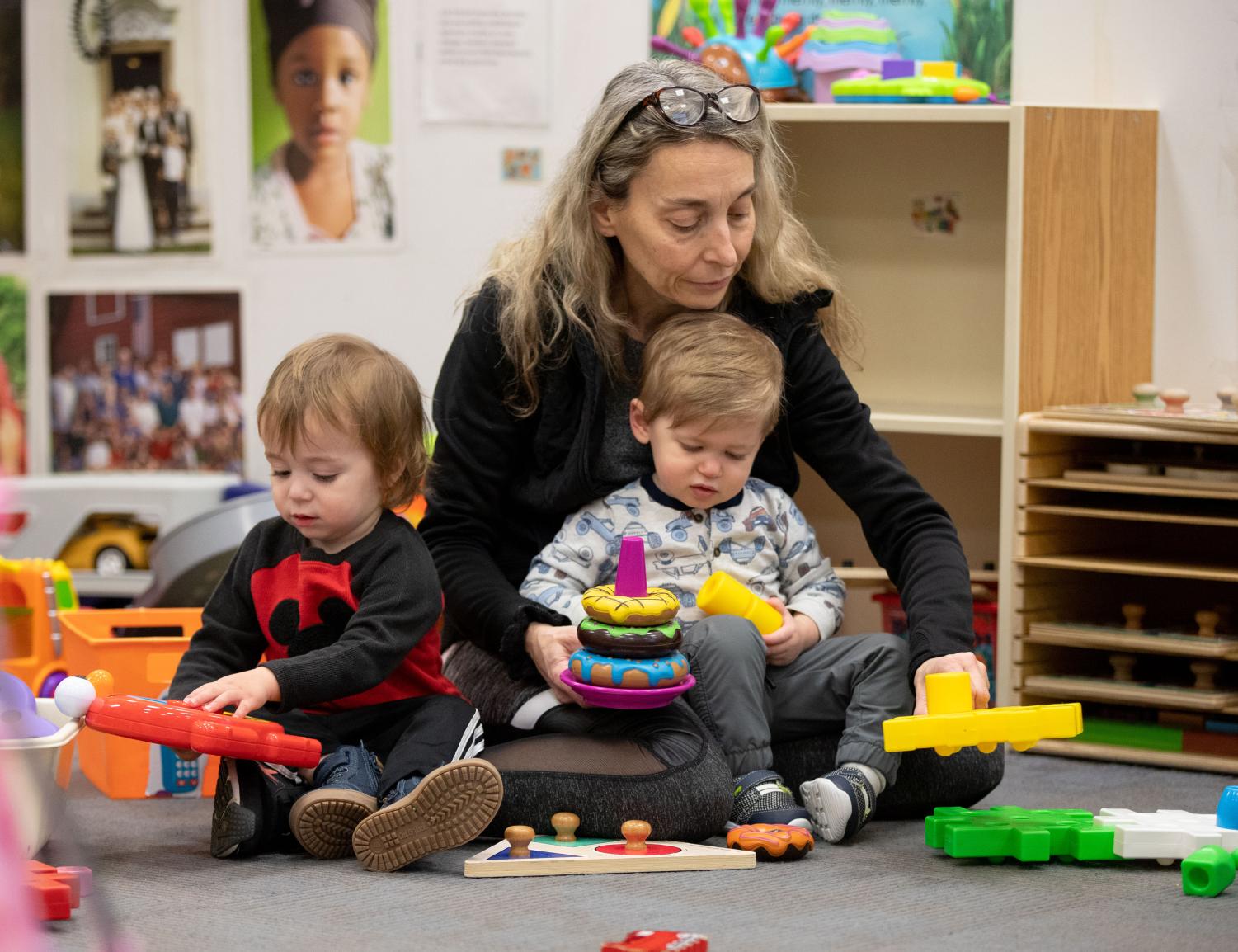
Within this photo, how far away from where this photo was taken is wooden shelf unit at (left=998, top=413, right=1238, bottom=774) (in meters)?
1.85


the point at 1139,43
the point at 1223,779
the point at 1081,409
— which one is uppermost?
the point at 1139,43

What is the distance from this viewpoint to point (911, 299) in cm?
233

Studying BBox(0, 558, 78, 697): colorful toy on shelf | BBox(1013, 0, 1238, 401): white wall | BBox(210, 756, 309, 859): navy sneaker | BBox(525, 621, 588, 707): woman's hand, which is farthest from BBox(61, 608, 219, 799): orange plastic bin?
BBox(1013, 0, 1238, 401): white wall

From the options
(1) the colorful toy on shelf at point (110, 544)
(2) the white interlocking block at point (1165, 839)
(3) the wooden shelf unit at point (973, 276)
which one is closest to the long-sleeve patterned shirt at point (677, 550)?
(2) the white interlocking block at point (1165, 839)

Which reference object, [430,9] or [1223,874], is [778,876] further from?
[430,9]

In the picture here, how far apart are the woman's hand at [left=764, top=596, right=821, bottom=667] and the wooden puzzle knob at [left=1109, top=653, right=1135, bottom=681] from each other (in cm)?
54

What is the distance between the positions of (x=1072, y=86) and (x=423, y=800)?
4.57ft

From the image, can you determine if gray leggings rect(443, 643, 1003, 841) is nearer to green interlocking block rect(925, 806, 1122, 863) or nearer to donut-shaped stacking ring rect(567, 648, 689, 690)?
donut-shaped stacking ring rect(567, 648, 689, 690)

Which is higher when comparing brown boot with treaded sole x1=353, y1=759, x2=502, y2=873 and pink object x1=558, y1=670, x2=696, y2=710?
pink object x1=558, y1=670, x2=696, y2=710

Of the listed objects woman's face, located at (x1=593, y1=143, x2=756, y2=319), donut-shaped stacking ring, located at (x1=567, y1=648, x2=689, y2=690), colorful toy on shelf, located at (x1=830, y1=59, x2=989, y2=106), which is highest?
colorful toy on shelf, located at (x1=830, y1=59, x2=989, y2=106)

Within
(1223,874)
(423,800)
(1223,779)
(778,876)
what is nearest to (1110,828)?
(1223,874)

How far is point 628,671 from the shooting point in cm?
137

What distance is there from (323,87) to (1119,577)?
1.49 meters

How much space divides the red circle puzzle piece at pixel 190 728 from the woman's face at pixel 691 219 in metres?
0.58
